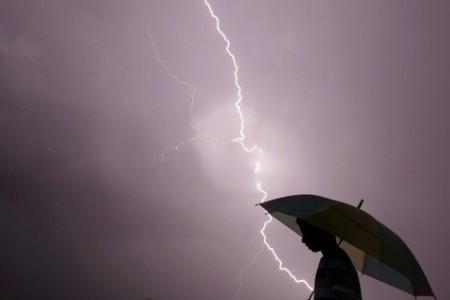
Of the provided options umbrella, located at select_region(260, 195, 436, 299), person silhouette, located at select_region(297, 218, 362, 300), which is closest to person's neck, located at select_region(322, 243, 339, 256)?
person silhouette, located at select_region(297, 218, 362, 300)

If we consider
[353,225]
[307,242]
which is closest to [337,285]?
[307,242]

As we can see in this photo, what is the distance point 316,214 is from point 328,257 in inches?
19.0

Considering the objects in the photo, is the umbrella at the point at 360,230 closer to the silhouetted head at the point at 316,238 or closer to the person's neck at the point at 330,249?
the silhouetted head at the point at 316,238

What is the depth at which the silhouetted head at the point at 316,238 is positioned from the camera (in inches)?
141

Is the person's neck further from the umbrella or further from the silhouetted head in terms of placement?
the umbrella

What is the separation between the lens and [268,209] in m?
4.34

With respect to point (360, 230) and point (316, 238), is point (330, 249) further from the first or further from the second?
point (360, 230)

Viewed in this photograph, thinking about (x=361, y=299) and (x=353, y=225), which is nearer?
(x=361, y=299)

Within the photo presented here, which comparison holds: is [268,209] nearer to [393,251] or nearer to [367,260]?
[393,251]

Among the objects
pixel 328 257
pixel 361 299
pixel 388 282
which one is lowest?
pixel 361 299

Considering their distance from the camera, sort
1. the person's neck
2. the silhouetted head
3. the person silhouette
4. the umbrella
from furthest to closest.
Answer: the umbrella
the silhouetted head
the person's neck
the person silhouette

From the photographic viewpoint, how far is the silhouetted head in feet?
11.8

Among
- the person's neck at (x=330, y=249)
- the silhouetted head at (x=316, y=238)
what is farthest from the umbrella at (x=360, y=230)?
the person's neck at (x=330, y=249)

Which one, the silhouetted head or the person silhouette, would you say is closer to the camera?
the person silhouette
